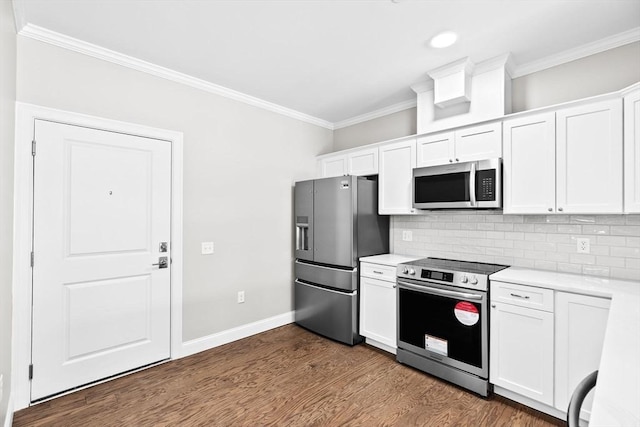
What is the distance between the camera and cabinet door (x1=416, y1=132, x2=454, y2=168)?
2.95 m

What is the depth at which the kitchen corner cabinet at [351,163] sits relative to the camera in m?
3.57

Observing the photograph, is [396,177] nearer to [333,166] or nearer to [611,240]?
[333,166]

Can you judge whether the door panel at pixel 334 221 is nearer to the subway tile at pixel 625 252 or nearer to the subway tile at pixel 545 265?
the subway tile at pixel 545 265

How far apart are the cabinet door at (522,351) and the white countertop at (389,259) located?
0.95m

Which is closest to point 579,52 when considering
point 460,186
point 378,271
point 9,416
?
point 460,186

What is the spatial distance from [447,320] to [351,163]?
2.04 m

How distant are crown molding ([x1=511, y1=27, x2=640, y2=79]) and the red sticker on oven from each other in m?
2.10

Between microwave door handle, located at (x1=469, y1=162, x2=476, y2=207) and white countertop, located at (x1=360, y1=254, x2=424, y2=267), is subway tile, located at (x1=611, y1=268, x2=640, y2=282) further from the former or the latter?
white countertop, located at (x1=360, y1=254, x2=424, y2=267)

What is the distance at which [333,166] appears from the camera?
4066mm

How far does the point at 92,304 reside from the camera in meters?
2.50

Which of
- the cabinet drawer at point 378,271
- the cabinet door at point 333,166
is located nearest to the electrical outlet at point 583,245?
the cabinet drawer at point 378,271

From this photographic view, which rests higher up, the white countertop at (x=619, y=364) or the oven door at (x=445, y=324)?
the white countertop at (x=619, y=364)

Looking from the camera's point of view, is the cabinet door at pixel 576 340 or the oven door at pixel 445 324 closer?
the cabinet door at pixel 576 340

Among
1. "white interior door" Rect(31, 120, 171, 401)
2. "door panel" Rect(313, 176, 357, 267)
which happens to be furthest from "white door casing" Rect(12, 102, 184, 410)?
"door panel" Rect(313, 176, 357, 267)
